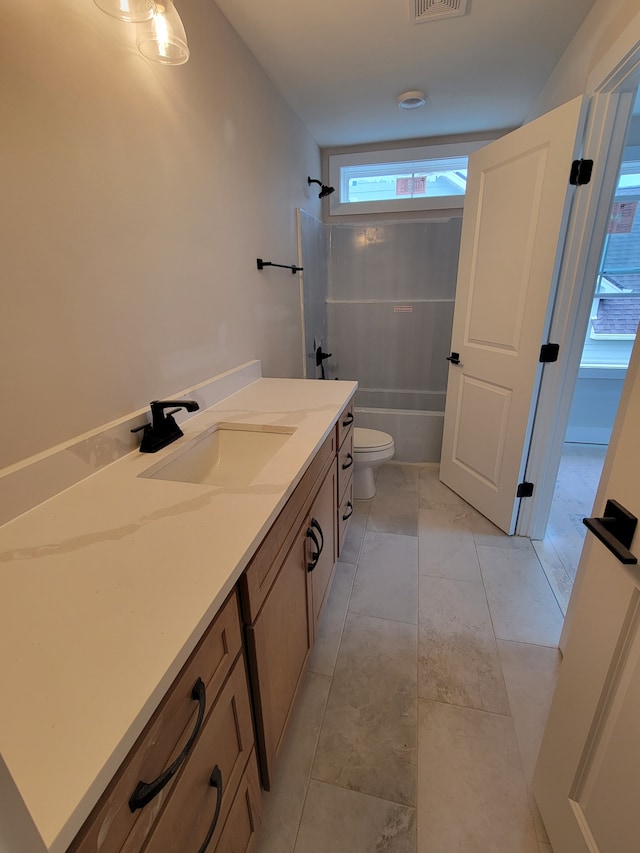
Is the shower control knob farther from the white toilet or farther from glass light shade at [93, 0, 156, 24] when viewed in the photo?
glass light shade at [93, 0, 156, 24]

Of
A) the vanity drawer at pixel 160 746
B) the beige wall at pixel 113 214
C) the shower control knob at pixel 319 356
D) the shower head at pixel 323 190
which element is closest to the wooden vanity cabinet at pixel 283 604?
the vanity drawer at pixel 160 746

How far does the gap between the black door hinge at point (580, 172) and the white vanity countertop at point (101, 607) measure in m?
1.65

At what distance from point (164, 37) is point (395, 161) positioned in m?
2.39

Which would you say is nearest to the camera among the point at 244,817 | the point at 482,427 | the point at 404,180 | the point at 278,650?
the point at 244,817

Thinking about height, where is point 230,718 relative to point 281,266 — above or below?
below

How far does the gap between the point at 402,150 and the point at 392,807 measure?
363cm

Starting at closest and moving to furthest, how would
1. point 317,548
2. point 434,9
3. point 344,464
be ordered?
point 317,548 < point 434,9 < point 344,464

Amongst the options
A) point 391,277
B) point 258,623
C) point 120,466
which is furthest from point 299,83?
point 258,623

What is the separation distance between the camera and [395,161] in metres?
2.94

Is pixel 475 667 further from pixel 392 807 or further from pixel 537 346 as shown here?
pixel 537 346

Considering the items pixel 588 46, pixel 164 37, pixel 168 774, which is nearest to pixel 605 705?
pixel 168 774

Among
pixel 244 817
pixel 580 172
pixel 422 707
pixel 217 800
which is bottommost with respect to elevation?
pixel 422 707

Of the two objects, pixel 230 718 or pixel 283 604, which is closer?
pixel 230 718

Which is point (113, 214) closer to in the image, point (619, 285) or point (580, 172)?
point (580, 172)
